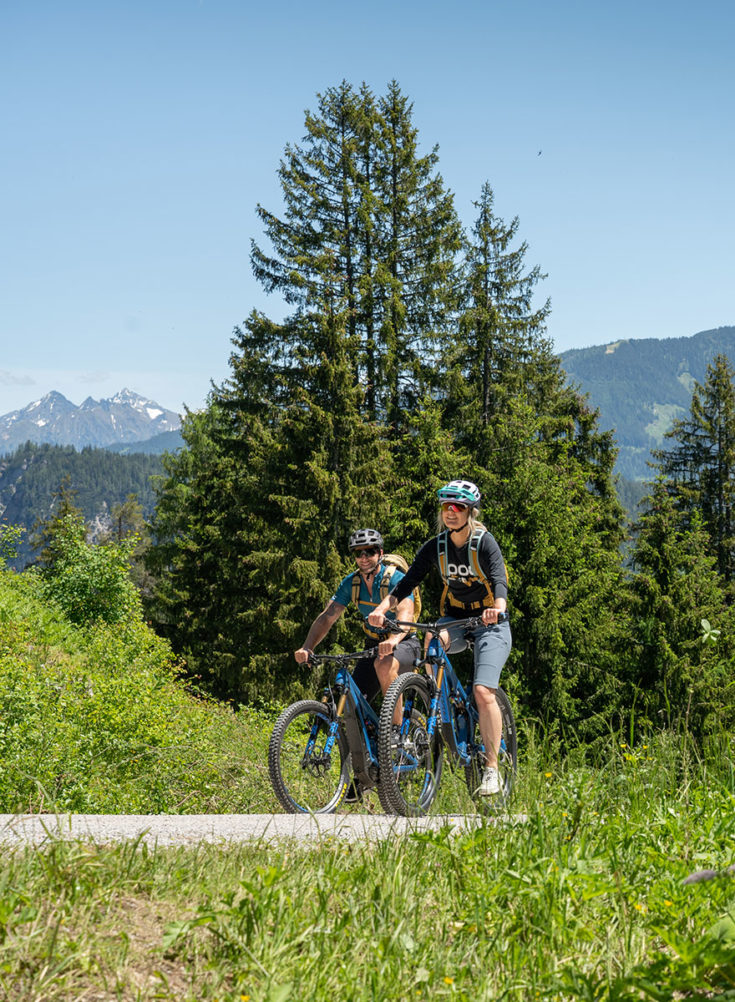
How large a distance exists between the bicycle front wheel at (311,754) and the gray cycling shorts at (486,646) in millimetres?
1081

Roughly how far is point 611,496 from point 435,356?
11.9 meters

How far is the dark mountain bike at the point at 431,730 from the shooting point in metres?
5.47

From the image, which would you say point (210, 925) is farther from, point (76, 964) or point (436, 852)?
point (436, 852)

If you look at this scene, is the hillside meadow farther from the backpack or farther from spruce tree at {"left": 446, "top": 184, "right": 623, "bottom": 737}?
spruce tree at {"left": 446, "top": 184, "right": 623, "bottom": 737}

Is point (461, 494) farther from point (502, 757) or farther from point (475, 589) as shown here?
point (502, 757)

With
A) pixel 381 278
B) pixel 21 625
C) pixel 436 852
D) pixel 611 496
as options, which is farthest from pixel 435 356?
pixel 436 852

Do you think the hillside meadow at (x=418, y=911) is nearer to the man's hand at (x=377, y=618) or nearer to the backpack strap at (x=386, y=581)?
the man's hand at (x=377, y=618)

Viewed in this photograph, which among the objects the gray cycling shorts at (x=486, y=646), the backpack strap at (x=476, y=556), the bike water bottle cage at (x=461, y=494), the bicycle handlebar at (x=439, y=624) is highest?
the bike water bottle cage at (x=461, y=494)

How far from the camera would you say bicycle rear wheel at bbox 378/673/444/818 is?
5266mm

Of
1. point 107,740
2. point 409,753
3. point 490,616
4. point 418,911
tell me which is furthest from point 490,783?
point 107,740

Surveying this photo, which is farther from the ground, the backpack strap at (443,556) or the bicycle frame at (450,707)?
the backpack strap at (443,556)

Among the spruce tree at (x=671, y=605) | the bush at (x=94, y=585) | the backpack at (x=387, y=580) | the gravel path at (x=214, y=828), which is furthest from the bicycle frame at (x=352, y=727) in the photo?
the spruce tree at (x=671, y=605)

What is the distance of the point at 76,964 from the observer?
7.67 feet

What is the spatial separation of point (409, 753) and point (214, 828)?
1.56 m
